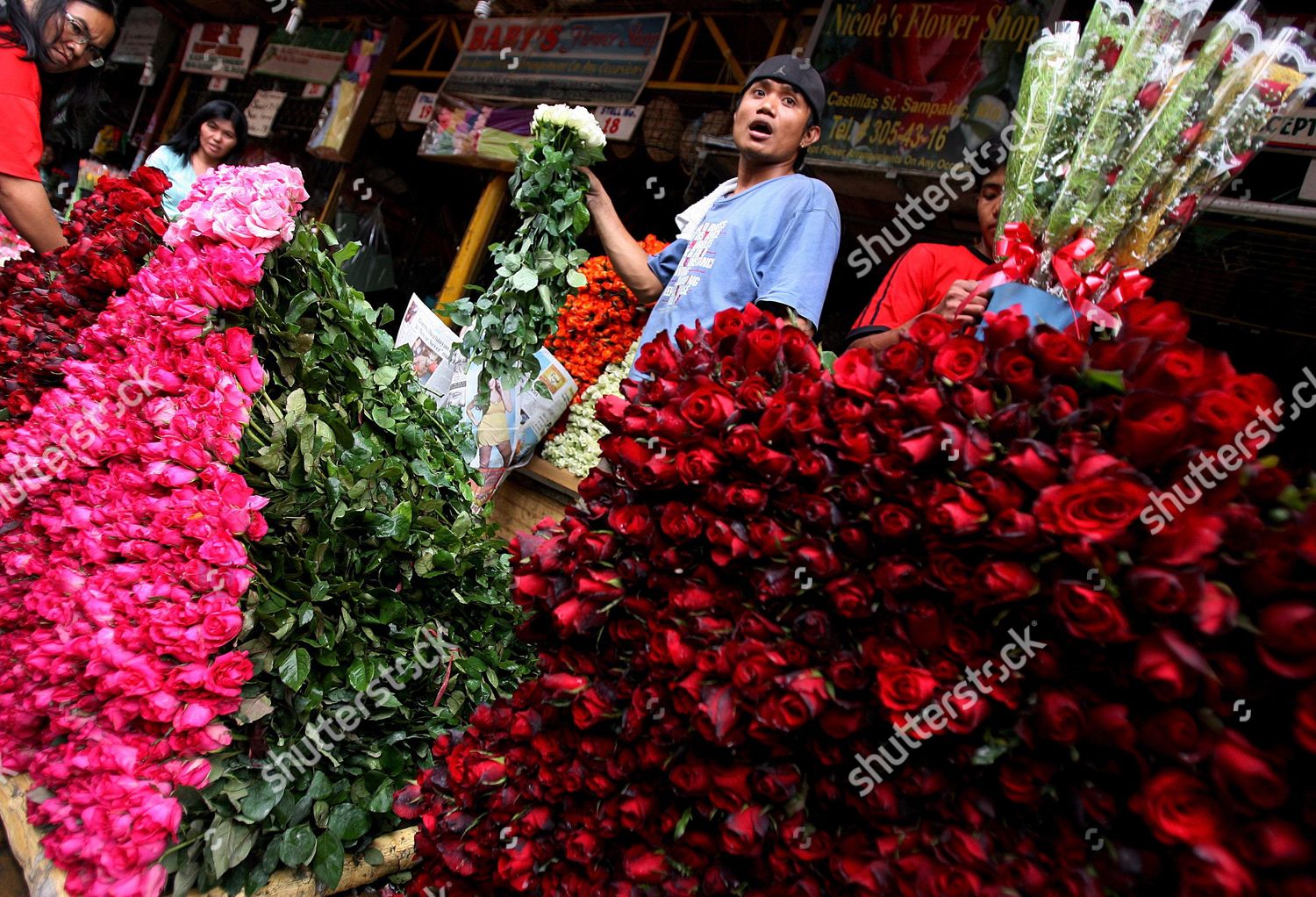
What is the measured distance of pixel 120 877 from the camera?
1414 millimetres

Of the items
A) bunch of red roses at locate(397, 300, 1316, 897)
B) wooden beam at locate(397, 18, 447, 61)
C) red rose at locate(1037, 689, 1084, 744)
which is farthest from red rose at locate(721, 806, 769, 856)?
wooden beam at locate(397, 18, 447, 61)

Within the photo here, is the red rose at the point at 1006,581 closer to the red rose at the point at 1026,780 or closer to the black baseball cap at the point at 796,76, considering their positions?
the red rose at the point at 1026,780

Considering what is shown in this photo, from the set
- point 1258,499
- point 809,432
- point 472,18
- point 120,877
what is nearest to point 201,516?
point 120,877

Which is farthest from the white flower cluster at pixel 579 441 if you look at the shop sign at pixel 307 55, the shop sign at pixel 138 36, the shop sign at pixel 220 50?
the shop sign at pixel 138 36

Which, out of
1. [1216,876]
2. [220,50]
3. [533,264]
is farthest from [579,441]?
[220,50]

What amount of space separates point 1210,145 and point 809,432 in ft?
3.02

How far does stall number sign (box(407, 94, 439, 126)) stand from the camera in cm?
645

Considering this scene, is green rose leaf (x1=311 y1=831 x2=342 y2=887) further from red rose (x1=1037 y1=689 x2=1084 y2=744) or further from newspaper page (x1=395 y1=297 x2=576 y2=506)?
red rose (x1=1037 y1=689 x2=1084 y2=744)

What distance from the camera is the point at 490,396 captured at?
8.71 ft

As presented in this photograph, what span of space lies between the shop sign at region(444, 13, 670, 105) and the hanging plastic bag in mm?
1847

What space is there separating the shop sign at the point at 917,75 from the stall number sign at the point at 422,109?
363cm

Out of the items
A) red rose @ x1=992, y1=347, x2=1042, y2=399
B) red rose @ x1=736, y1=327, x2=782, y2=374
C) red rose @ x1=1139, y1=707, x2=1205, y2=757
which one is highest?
red rose @ x1=992, y1=347, x2=1042, y2=399

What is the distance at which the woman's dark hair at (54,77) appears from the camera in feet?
8.11

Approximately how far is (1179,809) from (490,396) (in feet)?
7.44
